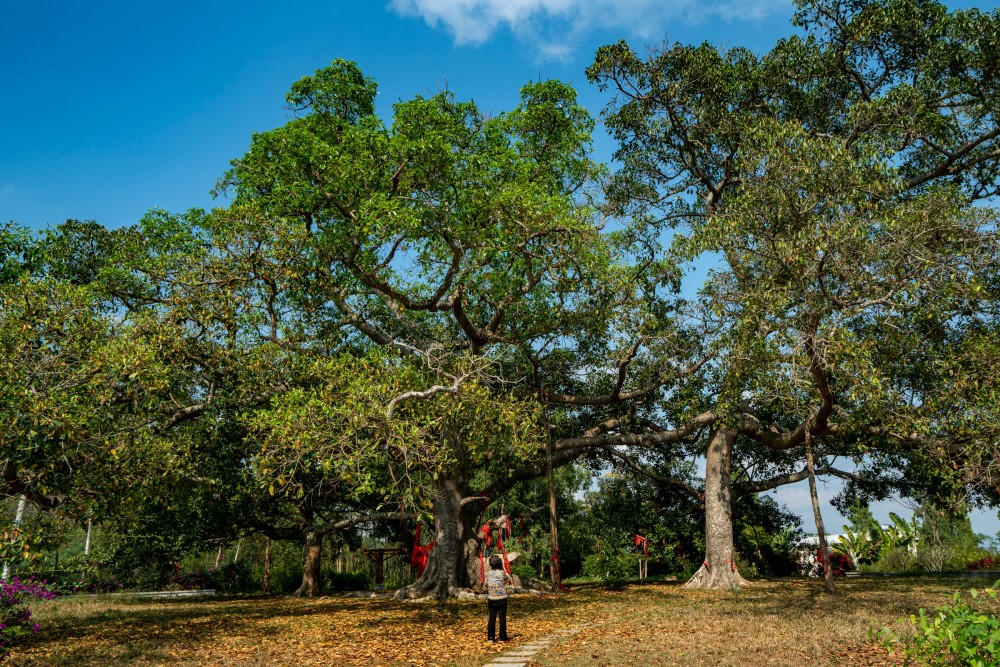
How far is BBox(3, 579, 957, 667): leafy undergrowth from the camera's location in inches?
378

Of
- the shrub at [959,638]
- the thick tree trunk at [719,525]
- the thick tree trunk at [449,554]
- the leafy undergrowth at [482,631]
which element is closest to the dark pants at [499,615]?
the leafy undergrowth at [482,631]

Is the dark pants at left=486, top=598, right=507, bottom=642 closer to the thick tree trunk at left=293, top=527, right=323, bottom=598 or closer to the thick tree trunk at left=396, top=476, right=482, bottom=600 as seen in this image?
the thick tree trunk at left=396, top=476, right=482, bottom=600

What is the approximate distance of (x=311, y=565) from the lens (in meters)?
23.9

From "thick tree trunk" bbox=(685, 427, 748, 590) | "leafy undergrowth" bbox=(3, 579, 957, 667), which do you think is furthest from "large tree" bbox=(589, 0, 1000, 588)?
"leafy undergrowth" bbox=(3, 579, 957, 667)

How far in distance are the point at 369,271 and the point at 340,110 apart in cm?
551

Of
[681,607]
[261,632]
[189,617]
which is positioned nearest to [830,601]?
[681,607]

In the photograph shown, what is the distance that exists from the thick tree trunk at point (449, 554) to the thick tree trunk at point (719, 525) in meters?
6.51

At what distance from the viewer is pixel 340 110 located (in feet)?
66.2

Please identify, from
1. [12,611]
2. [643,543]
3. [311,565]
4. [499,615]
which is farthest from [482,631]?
[643,543]

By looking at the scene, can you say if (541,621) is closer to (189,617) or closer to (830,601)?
(830,601)

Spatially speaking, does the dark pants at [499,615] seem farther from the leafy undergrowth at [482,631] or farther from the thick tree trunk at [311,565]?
the thick tree trunk at [311,565]

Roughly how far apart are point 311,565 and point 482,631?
1330 centimetres

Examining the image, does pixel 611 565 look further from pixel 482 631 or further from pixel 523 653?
pixel 523 653

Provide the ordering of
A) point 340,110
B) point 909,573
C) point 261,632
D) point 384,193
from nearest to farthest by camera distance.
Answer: point 261,632
point 384,193
point 340,110
point 909,573
